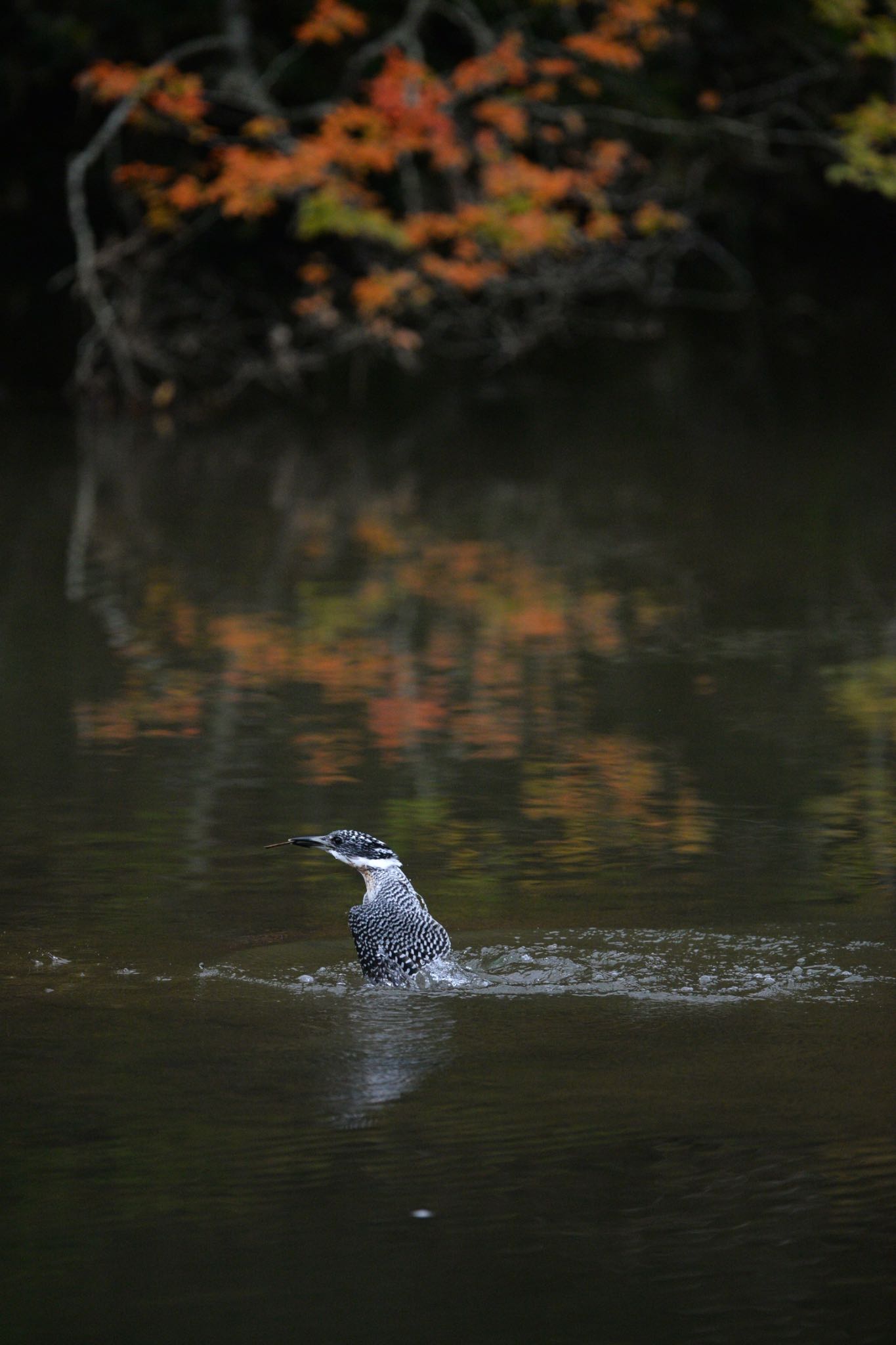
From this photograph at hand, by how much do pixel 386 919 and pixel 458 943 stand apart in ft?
1.69

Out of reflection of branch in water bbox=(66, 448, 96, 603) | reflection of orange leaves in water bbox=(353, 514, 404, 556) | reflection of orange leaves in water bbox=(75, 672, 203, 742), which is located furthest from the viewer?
reflection of orange leaves in water bbox=(353, 514, 404, 556)

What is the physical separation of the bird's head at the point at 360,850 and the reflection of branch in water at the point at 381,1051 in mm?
382

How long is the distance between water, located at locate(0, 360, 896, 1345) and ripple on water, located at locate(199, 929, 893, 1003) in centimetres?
2

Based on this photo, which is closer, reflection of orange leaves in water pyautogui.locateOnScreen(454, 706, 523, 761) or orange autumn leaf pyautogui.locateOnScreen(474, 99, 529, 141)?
reflection of orange leaves in water pyautogui.locateOnScreen(454, 706, 523, 761)

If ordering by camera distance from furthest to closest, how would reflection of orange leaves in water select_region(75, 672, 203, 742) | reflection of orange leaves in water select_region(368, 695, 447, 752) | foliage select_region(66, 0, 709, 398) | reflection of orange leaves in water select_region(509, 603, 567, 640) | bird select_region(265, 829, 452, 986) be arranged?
foliage select_region(66, 0, 709, 398)
reflection of orange leaves in water select_region(509, 603, 567, 640)
reflection of orange leaves in water select_region(75, 672, 203, 742)
reflection of orange leaves in water select_region(368, 695, 447, 752)
bird select_region(265, 829, 452, 986)

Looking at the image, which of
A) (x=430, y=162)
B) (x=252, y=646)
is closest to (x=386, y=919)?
(x=252, y=646)

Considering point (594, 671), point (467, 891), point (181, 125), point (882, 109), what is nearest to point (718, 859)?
point (467, 891)

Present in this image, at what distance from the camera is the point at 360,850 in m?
7.27

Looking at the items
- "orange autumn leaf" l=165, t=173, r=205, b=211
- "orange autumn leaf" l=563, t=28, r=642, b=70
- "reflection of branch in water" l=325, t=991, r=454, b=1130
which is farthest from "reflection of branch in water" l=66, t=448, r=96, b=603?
"reflection of branch in water" l=325, t=991, r=454, b=1130

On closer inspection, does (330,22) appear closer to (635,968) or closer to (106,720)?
(106,720)

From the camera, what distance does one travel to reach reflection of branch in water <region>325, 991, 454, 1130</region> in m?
6.31

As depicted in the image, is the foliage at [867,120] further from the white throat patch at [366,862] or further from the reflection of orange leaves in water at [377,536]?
the white throat patch at [366,862]

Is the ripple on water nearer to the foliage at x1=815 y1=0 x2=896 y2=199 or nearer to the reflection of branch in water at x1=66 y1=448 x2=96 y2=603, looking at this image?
the reflection of branch in water at x1=66 y1=448 x2=96 y2=603

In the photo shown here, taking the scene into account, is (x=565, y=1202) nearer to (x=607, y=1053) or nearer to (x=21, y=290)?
(x=607, y=1053)
